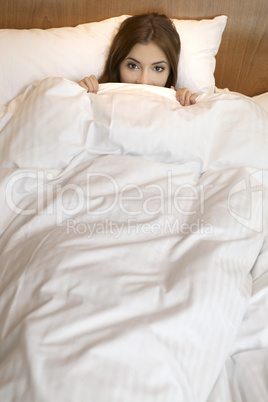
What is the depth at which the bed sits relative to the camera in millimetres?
683

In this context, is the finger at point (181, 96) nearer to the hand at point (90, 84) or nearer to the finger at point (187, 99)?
the finger at point (187, 99)

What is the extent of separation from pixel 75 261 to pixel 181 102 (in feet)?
2.46

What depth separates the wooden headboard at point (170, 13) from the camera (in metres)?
1.60

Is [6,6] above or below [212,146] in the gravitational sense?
above

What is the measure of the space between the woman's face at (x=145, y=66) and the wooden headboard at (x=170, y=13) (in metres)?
0.28

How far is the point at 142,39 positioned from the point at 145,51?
41mm

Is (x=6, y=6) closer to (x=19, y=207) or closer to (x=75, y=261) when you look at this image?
(x=19, y=207)

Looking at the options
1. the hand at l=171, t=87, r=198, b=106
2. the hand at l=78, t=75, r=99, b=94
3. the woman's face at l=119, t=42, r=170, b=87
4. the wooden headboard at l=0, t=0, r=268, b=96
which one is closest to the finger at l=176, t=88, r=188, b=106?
the hand at l=171, t=87, r=198, b=106

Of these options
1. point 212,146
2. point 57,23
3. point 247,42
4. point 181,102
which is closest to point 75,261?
point 212,146

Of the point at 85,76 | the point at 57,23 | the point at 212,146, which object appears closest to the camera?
the point at 212,146

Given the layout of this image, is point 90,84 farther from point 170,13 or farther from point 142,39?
point 170,13

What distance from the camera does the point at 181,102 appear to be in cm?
138

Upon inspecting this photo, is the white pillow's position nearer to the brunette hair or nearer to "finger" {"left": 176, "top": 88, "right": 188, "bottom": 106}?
the brunette hair

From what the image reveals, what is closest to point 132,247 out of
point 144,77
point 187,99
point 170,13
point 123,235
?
point 123,235
